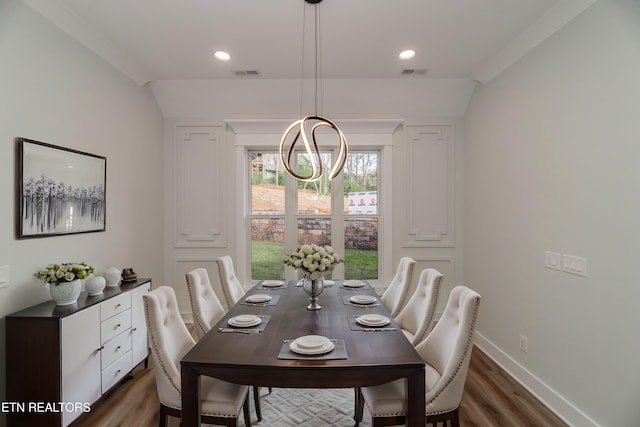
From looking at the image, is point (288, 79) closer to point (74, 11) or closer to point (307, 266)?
point (74, 11)

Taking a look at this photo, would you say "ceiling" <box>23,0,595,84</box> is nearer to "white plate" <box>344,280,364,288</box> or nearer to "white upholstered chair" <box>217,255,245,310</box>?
"white upholstered chair" <box>217,255,245,310</box>

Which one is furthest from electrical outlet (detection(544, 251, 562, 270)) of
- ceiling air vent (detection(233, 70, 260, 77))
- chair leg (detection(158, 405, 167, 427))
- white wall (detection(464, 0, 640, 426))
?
ceiling air vent (detection(233, 70, 260, 77))

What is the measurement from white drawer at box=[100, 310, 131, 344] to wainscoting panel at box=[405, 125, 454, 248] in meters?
3.06

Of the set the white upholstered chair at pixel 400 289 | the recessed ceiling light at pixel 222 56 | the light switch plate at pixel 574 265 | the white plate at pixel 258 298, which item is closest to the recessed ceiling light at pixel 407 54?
the recessed ceiling light at pixel 222 56

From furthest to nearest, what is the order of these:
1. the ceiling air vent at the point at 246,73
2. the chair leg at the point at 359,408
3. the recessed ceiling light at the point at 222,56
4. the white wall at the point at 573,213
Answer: the ceiling air vent at the point at 246,73
the recessed ceiling light at the point at 222,56
the chair leg at the point at 359,408
the white wall at the point at 573,213

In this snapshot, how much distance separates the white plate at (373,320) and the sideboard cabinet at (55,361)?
5.98 ft

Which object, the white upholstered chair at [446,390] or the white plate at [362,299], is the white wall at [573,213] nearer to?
the white upholstered chair at [446,390]

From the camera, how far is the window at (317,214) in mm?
4336

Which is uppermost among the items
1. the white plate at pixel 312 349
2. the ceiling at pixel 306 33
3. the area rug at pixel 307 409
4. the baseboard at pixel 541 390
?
the ceiling at pixel 306 33

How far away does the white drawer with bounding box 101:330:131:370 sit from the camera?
2.41m

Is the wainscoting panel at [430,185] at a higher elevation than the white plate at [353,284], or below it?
higher

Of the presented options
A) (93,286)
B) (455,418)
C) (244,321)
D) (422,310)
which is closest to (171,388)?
(244,321)

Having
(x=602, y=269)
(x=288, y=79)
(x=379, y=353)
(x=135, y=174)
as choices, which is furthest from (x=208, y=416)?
(x=288, y=79)

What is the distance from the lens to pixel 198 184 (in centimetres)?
411
